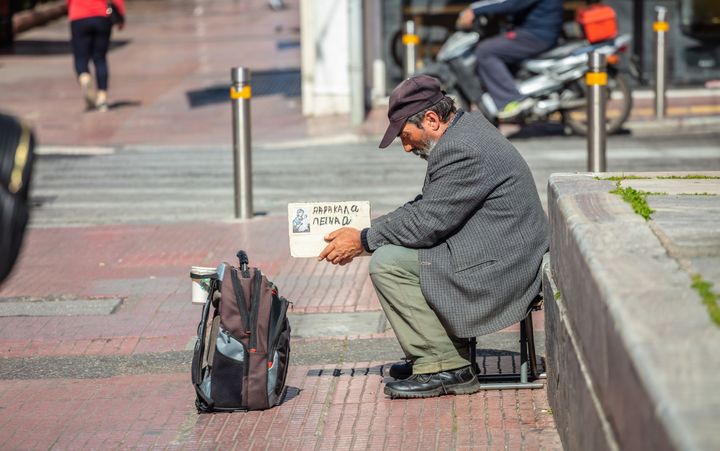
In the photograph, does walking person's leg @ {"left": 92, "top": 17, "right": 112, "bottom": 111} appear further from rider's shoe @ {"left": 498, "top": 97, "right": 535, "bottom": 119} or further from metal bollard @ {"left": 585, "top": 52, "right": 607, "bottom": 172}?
metal bollard @ {"left": 585, "top": 52, "right": 607, "bottom": 172}

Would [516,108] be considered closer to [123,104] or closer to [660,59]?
[660,59]

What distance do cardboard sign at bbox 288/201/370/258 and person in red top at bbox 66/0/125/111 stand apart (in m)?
11.0

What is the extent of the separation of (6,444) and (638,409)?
300 cm

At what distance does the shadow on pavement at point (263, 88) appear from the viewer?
1659cm

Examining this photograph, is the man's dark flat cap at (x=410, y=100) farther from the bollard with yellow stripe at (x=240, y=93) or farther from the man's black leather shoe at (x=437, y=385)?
the bollard with yellow stripe at (x=240, y=93)

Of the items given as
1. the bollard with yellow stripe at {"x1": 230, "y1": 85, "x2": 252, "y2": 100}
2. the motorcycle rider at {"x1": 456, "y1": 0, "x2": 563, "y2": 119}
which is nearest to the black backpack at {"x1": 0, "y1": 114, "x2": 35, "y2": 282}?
the bollard with yellow stripe at {"x1": 230, "y1": 85, "x2": 252, "y2": 100}

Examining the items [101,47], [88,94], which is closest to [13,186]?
[101,47]

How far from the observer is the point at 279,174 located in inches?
452

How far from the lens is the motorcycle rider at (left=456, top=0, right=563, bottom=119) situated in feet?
40.3

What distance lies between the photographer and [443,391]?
5.11m

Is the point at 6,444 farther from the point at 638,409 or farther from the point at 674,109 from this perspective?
the point at 674,109

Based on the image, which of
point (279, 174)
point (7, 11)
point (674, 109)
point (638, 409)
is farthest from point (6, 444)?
point (7, 11)

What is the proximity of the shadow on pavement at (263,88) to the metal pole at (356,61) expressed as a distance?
296cm

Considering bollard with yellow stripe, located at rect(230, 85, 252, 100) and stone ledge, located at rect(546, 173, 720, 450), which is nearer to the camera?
stone ledge, located at rect(546, 173, 720, 450)
